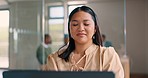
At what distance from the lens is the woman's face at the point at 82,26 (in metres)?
0.73

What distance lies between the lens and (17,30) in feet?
19.7

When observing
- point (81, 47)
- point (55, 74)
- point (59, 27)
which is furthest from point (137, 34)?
point (55, 74)

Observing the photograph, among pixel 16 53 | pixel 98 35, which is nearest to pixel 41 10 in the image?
pixel 16 53

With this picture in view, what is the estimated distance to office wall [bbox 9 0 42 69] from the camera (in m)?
5.86

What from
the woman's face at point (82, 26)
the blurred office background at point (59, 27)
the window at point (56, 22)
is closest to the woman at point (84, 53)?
the woman's face at point (82, 26)

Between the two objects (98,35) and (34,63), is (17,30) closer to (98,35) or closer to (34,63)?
(34,63)

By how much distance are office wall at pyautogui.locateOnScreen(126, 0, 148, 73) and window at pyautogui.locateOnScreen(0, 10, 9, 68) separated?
10.6 feet

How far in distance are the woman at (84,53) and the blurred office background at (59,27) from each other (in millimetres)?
4816

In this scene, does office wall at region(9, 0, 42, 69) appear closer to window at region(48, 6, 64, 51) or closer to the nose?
window at region(48, 6, 64, 51)

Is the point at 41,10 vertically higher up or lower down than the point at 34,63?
higher up

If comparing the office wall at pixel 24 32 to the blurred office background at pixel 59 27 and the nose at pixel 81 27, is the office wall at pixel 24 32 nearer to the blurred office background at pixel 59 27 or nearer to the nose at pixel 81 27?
the blurred office background at pixel 59 27

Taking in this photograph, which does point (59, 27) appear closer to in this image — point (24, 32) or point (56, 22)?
point (56, 22)

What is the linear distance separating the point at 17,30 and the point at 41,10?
33.0 inches

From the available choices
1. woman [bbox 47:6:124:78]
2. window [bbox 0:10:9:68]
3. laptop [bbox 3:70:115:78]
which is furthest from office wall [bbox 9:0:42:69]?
laptop [bbox 3:70:115:78]
